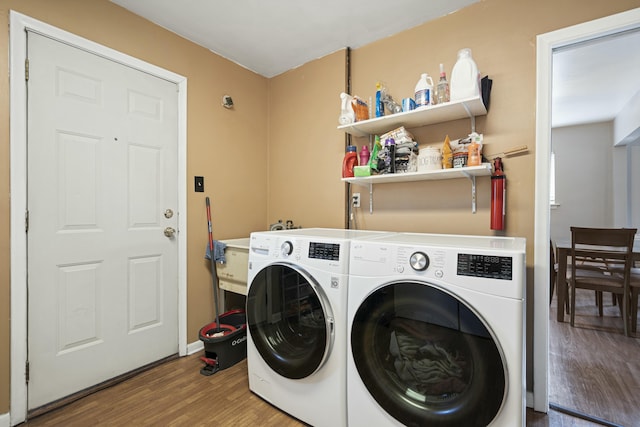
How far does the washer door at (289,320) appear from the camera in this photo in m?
1.36

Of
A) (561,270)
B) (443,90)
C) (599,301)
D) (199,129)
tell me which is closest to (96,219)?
(199,129)

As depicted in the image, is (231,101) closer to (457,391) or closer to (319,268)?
(319,268)

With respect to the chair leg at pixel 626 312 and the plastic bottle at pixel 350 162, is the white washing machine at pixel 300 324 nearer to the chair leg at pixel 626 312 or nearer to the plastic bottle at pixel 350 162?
the plastic bottle at pixel 350 162

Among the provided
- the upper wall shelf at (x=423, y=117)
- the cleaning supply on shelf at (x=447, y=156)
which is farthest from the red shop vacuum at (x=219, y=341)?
the cleaning supply on shelf at (x=447, y=156)

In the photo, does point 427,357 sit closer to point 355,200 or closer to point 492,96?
point 355,200

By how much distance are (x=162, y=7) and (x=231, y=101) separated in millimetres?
754

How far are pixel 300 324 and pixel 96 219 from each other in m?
1.38

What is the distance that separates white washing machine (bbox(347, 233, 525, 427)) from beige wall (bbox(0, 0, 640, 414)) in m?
0.82

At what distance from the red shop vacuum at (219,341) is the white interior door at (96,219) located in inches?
10.2

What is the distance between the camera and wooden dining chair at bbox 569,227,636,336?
2.08m

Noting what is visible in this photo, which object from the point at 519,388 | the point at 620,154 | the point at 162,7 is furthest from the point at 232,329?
the point at 620,154

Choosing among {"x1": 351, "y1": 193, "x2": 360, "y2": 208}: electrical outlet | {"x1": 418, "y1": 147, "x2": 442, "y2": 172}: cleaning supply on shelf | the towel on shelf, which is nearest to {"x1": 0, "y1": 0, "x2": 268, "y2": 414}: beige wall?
the towel on shelf

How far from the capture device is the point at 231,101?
7.97 feet

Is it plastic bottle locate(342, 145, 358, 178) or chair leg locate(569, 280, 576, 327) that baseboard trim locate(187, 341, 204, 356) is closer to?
plastic bottle locate(342, 145, 358, 178)
